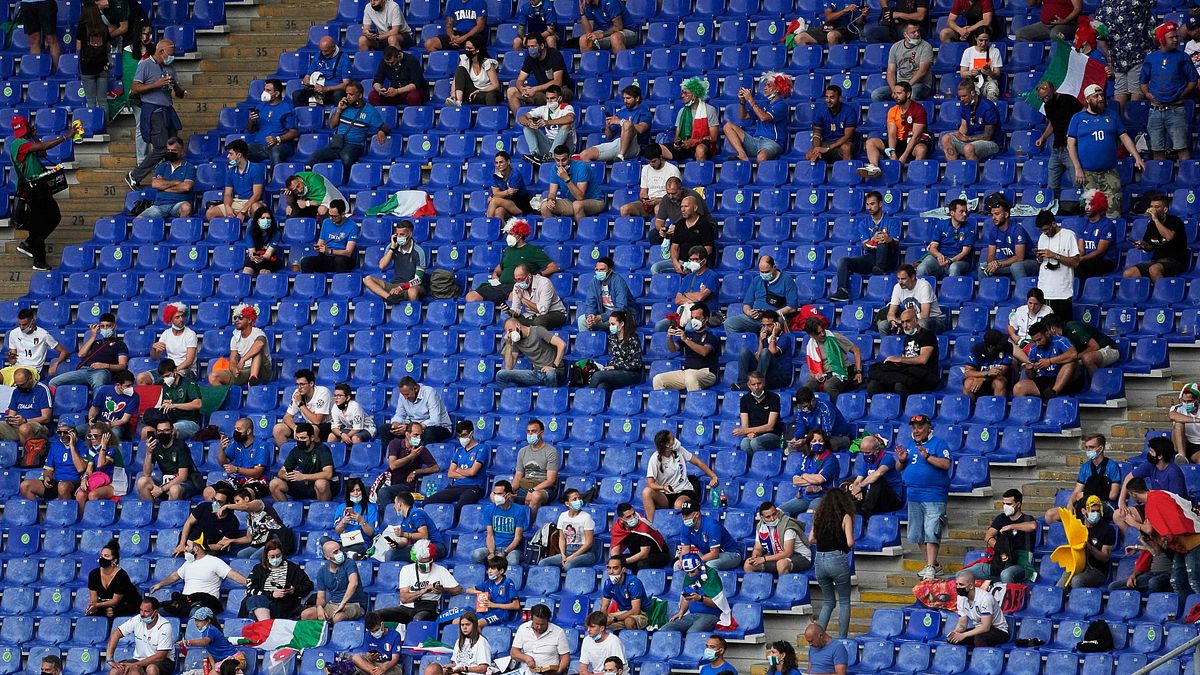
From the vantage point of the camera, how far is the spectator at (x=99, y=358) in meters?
26.0

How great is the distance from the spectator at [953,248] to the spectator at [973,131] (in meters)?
1.03

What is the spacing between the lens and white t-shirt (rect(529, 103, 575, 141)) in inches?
1066

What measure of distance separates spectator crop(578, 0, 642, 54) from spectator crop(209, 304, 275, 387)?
585 centimetres

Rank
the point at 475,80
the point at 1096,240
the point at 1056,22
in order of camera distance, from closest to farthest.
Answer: the point at 1096,240 → the point at 1056,22 → the point at 475,80

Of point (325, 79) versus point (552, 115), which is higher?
point (552, 115)

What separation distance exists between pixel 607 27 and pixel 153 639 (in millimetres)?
10606

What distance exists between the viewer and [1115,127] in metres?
24.5

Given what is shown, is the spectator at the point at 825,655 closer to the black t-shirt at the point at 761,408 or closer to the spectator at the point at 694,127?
the black t-shirt at the point at 761,408

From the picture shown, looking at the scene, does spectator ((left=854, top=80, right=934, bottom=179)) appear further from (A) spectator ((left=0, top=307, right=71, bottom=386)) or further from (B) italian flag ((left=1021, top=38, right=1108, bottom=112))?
(A) spectator ((left=0, top=307, right=71, bottom=386))

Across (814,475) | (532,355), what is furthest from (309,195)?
(814,475)

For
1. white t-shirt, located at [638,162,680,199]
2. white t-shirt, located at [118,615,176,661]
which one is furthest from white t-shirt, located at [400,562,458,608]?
white t-shirt, located at [638,162,680,199]

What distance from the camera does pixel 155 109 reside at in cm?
2883

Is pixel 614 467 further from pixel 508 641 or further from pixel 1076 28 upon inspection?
pixel 1076 28

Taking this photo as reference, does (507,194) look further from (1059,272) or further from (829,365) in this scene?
Answer: (1059,272)
